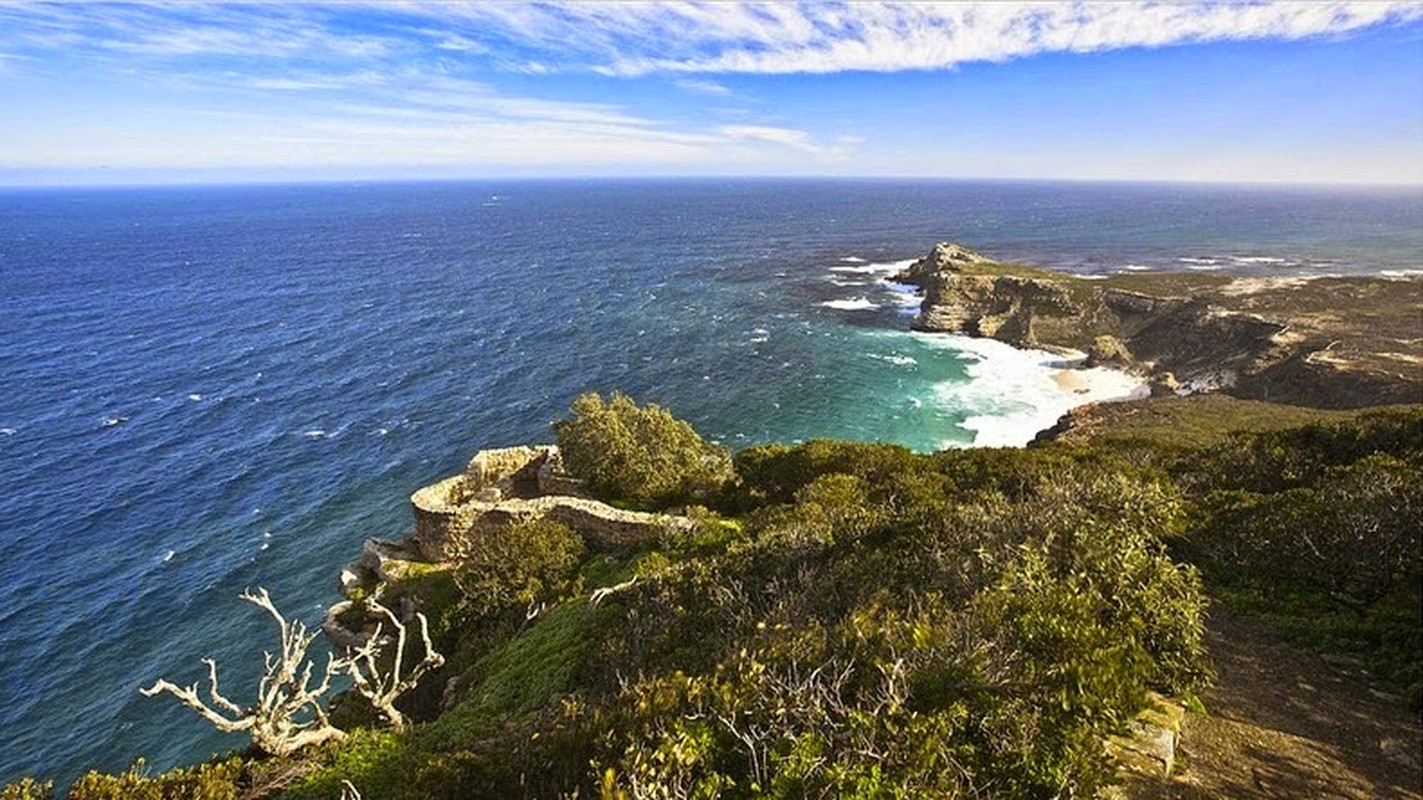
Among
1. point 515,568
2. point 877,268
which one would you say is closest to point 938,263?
point 877,268

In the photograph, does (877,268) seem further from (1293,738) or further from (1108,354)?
(1293,738)

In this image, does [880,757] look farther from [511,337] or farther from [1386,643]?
[511,337]

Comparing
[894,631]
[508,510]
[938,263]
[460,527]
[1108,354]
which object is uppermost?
[894,631]

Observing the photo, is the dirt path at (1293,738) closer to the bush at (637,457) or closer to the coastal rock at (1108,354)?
the bush at (637,457)

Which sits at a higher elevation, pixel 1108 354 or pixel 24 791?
pixel 24 791

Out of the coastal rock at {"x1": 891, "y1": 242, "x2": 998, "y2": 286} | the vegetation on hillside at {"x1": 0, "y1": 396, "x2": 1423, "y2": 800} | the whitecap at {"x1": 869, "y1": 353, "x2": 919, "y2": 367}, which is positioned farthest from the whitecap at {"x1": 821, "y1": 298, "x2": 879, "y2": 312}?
the vegetation on hillside at {"x1": 0, "y1": 396, "x2": 1423, "y2": 800}

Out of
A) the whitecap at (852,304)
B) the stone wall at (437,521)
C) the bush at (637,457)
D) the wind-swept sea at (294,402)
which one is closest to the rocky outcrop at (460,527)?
the stone wall at (437,521)

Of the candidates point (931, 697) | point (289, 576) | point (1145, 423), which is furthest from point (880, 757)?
point (1145, 423)
